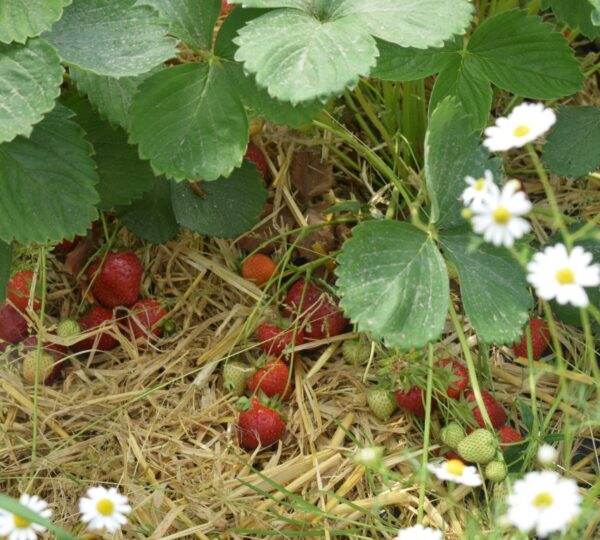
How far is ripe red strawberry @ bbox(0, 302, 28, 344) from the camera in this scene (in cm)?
147

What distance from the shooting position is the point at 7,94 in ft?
3.66

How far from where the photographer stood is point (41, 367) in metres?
1.43

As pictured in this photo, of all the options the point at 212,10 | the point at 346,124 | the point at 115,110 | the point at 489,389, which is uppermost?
the point at 212,10

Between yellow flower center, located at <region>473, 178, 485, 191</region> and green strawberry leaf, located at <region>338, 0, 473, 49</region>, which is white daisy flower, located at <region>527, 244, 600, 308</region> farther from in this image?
green strawberry leaf, located at <region>338, 0, 473, 49</region>

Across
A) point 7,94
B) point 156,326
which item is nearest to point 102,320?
point 156,326

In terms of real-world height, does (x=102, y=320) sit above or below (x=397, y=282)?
below

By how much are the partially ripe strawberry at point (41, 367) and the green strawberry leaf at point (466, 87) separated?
72 centimetres

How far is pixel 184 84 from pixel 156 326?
44 centimetres

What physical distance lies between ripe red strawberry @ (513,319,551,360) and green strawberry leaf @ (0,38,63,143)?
775 millimetres

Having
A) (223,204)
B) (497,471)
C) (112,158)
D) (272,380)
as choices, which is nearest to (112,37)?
(112,158)

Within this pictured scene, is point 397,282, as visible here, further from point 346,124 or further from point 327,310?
point 346,124

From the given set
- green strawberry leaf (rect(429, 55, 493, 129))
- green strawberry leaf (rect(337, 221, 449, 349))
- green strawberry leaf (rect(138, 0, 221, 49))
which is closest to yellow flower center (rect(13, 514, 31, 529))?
green strawberry leaf (rect(337, 221, 449, 349))

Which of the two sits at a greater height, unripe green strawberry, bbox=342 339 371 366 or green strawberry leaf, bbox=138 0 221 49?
green strawberry leaf, bbox=138 0 221 49

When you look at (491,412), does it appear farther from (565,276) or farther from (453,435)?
(565,276)
